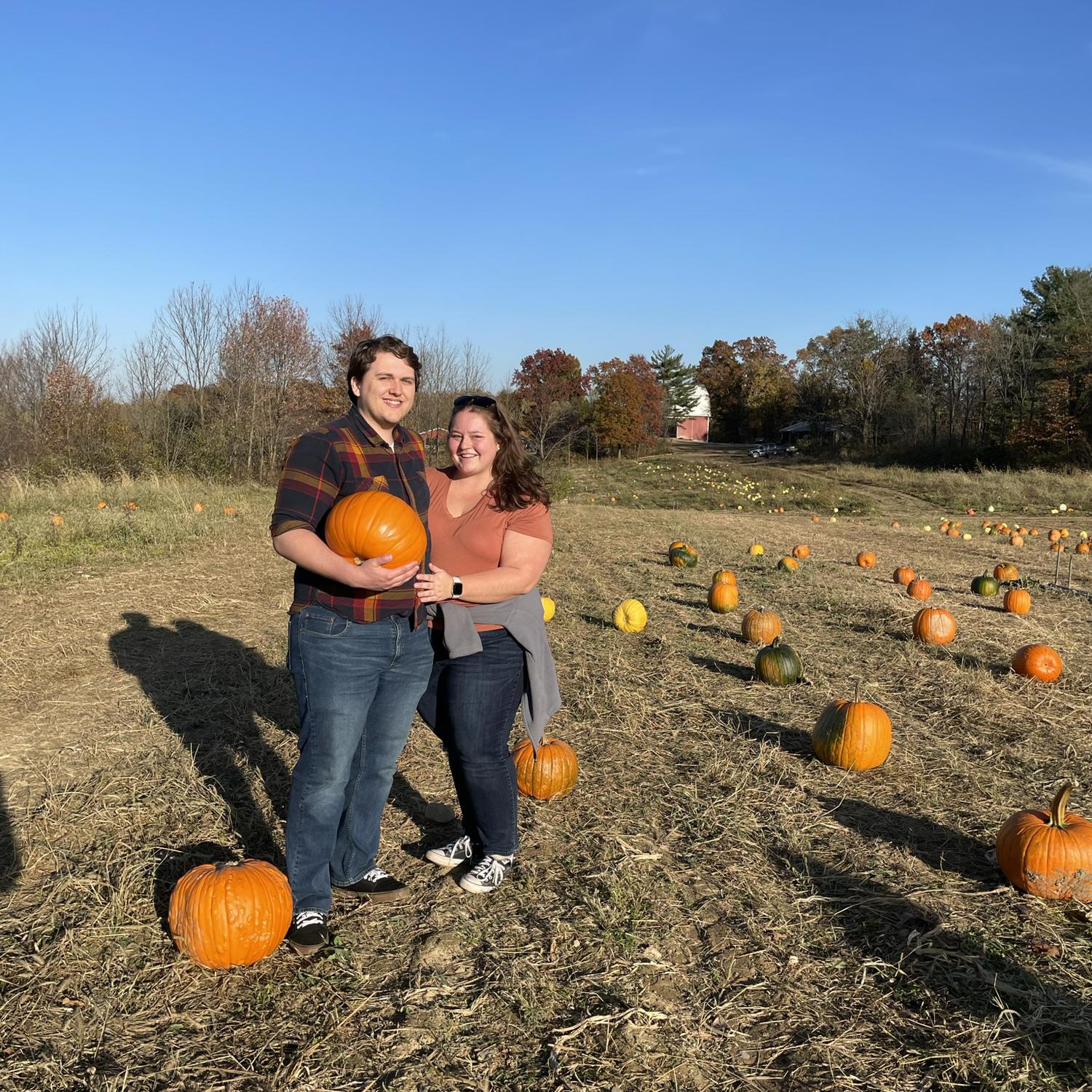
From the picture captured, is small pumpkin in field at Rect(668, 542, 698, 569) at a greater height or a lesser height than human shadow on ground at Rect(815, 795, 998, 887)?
greater

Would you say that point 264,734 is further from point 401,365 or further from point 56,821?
point 401,365


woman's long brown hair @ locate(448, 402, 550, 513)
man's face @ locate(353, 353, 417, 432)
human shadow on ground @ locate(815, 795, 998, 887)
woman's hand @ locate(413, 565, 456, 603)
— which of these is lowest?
human shadow on ground @ locate(815, 795, 998, 887)

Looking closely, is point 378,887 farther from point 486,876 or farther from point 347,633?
point 347,633

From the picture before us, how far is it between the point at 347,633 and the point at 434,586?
33 centimetres

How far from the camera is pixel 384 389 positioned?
9.07 ft

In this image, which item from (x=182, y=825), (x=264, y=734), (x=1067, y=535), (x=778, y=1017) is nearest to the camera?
(x=778, y=1017)

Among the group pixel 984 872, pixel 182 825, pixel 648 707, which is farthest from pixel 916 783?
pixel 182 825

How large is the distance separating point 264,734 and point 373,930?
2213 mm

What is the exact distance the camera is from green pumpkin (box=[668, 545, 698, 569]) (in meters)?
11.1

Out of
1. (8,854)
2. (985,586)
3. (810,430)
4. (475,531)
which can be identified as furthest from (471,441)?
(810,430)

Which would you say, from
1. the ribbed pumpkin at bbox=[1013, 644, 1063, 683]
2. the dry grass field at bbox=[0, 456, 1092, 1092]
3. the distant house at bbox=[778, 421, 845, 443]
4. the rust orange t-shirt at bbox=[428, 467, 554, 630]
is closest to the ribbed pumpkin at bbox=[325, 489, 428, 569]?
the rust orange t-shirt at bbox=[428, 467, 554, 630]

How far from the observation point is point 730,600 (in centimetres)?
818

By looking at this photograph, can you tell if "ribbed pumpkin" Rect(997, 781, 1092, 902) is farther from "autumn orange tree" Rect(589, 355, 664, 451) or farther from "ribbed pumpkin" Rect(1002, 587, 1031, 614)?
"autumn orange tree" Rect(589, 355, 664, 451)

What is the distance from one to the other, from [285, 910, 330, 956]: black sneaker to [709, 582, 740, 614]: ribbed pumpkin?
5959mm
